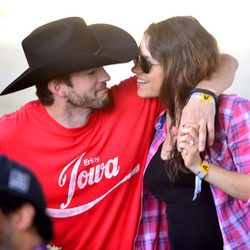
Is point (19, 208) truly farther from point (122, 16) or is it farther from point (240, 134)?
point (122, 16)

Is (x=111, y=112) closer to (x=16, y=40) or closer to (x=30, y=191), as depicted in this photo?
(x=30, y=191)

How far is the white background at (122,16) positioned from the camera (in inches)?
87.8

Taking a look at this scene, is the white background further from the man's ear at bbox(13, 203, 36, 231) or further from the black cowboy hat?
the man's ear at bbox(13, 203, 36, 231)

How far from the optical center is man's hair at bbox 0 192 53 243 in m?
0.61

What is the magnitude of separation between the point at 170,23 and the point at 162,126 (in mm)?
335

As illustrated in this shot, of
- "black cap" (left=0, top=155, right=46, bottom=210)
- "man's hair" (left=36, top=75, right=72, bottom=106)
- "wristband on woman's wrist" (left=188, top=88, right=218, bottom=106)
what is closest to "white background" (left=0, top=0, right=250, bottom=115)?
"man's hair" (left=36, top=75, right=72, bottom=106)

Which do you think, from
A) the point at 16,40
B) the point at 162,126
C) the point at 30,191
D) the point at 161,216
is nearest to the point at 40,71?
the point at 162,126

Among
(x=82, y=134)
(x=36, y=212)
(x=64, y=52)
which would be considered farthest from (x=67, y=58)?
(x=36, y=212)

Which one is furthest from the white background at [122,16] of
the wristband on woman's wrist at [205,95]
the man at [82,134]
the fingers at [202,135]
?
the fingers at [202,135]

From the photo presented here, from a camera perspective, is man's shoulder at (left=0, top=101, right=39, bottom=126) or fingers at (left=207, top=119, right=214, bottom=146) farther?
man's shoulder at (left=0, top=101, right=39, bottom=126)

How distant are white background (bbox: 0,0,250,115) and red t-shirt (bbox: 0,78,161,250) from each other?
2.81 feet

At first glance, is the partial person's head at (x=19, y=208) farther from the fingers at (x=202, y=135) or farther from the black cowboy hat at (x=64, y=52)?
the black cowboy hat at (x=64, y=52)

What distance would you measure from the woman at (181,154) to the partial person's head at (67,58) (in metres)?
0.12

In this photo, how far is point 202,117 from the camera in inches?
46.6
